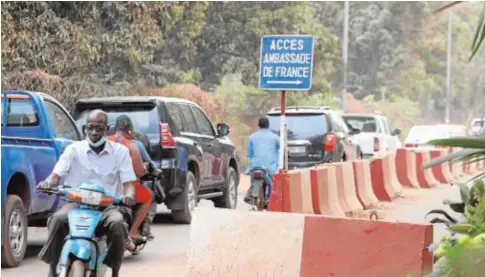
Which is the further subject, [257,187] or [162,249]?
[257,187]

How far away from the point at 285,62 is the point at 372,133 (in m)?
15.9

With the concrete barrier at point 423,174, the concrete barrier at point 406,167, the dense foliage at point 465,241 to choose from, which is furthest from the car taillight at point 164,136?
the concrete barrier at point 423,174

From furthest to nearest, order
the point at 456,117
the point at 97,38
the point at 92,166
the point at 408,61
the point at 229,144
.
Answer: the point at 456,117 < the point at 408,61 < the point at 97,38 < the point at 229,144 < the point at 92,166

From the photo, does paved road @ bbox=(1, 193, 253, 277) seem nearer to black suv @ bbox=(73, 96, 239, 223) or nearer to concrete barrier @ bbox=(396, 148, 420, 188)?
black suv @ bbox=(73, 96, 239, 223)

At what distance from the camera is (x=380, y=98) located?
2301 inches

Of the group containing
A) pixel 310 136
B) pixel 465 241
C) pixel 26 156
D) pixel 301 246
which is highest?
pixel 465 241

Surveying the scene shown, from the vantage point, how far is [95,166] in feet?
25.2

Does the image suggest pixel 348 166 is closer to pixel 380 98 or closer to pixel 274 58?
pixel 274 58

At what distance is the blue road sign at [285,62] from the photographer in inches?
561

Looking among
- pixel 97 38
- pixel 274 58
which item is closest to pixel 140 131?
pixel 274 58

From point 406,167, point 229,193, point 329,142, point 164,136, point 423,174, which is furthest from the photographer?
point 423,174

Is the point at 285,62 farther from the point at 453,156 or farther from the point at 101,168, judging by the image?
the point at 453,156

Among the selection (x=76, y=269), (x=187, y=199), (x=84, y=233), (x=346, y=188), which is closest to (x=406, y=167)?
(x=346, y=188)

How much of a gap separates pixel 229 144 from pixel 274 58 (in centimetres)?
263
